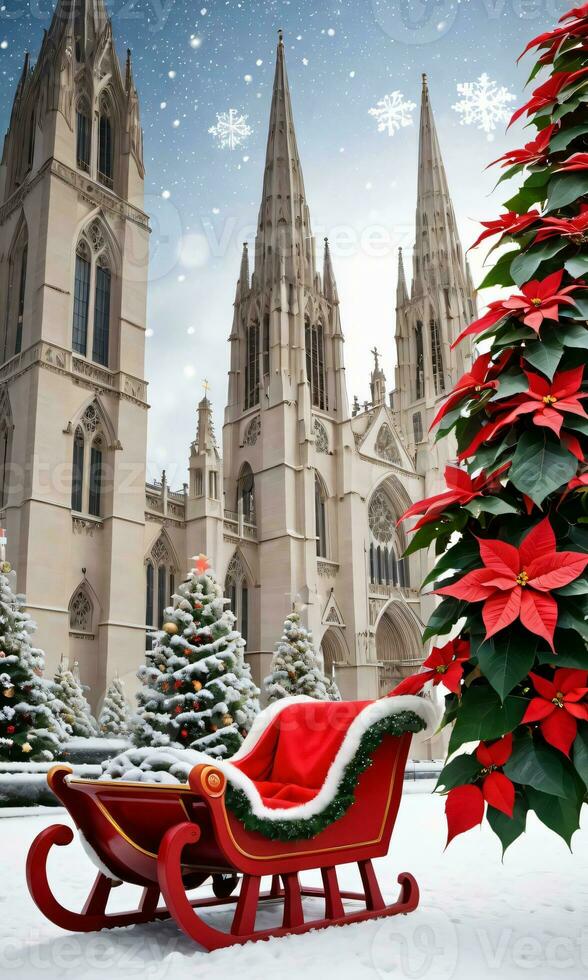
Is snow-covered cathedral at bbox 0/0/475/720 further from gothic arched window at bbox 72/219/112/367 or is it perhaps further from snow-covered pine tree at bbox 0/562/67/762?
snow-covered pine tree at bbox 0/562/67/762

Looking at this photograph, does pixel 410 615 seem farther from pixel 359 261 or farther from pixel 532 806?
pixel 532 806

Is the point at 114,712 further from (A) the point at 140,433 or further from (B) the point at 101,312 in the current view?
(B) the point at 101,312

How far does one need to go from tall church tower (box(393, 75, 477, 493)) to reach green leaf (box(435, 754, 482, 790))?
36254 mm

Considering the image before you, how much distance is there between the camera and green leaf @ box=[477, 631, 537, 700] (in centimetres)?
264

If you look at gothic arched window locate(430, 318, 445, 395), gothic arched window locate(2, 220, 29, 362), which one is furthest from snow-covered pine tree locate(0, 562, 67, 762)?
gothic arched window locate(430, 318, 445, 395)

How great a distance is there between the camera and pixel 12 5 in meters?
15.6

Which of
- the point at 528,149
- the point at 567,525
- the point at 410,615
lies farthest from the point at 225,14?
the point at 410,615

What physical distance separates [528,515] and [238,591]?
25579mm

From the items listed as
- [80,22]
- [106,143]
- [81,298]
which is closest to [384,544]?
[81,298]

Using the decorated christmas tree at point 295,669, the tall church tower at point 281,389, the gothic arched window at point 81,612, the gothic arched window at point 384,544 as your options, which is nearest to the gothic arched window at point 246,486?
the tall church tower at point 281,389

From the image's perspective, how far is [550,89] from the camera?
11.2 ft

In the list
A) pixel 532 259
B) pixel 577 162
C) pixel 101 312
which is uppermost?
pixel 101 312

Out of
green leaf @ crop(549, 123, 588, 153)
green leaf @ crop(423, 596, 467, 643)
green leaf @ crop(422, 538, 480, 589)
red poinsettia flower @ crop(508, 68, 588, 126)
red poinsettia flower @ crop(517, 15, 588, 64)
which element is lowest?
green leaf @ crop(423, 596, 467, 643)

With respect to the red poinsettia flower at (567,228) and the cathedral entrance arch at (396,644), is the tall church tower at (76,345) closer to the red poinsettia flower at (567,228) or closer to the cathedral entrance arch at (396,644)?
the cathedral entrance arch at (396,644)
